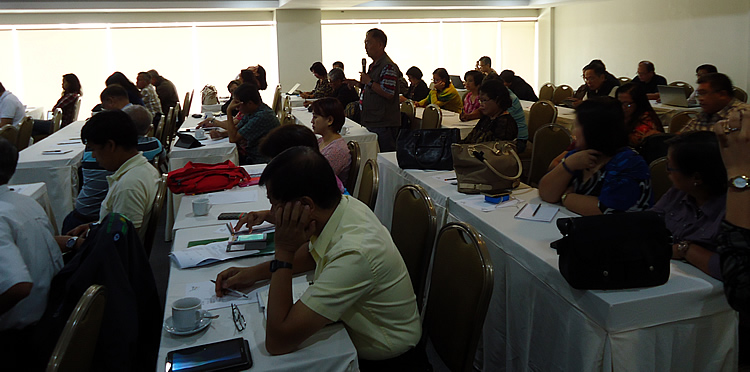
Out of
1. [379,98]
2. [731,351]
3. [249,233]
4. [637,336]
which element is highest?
[379,98]

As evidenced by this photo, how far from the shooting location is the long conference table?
65.6 inches

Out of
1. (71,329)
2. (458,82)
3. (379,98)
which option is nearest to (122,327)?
(71,329)

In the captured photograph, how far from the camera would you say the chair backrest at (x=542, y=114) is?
18.6 ft

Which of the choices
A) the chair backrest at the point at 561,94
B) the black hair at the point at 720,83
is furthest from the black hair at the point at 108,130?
the chair backrest at the point at 561,94

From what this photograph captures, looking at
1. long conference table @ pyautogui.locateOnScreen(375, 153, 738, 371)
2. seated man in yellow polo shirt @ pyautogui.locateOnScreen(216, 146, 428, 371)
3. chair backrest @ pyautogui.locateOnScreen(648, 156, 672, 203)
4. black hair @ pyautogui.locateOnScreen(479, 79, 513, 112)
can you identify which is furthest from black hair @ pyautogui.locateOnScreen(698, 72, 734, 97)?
seated man in yellow polo shirt @ pyautogui.locateOnScreen(216, 146, 428, 371)

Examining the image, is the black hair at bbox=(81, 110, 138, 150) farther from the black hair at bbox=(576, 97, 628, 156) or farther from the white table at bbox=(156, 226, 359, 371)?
the black hair at bbox=(576, 97, 628, 156)

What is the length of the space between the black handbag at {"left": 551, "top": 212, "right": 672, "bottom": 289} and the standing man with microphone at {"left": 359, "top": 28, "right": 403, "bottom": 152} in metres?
3.44

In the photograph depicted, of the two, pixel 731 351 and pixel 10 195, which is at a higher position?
pixel 10 195

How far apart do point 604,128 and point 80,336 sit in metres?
2.09

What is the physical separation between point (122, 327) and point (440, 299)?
0.95m

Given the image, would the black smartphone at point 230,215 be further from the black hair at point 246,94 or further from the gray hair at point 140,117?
the black hair at point 246,94

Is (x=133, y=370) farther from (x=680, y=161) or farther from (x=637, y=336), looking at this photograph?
(x=680, y=161)

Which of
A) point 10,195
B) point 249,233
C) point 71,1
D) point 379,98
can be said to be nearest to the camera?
point 10,195

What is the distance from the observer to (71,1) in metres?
9.45
